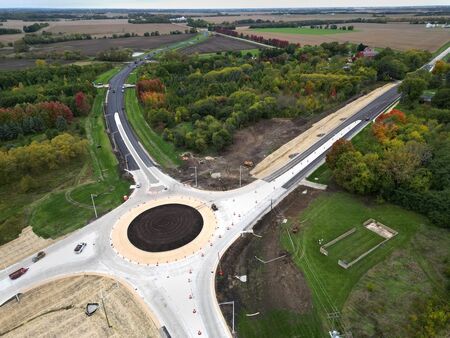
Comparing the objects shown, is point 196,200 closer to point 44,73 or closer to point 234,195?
point 234,195

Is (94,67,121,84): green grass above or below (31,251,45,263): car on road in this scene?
below

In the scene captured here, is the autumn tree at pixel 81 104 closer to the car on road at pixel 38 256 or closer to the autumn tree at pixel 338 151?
the car on road at pixel 38 256

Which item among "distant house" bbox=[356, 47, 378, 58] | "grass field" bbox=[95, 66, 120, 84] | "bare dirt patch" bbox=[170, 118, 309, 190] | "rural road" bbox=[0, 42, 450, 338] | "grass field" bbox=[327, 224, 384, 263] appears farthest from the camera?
"distant house" bbox=[356, 47, 378, 58]

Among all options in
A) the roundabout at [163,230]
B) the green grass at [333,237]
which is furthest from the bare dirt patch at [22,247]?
the green grass at [333,237]

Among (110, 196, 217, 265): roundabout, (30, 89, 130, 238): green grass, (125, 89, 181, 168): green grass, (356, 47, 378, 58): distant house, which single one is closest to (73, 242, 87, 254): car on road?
(110, 196, 217, 265): roundabout

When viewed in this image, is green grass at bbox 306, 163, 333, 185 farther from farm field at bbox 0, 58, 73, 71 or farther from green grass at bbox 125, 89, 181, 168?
farm field at bbox 0, 58, 73, 71

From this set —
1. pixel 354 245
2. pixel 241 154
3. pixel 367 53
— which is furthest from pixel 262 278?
pixel 367 53

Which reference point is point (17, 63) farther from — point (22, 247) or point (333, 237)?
point (333, 237)
